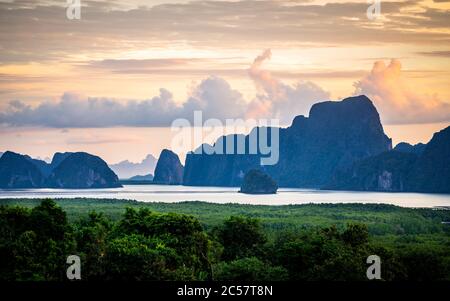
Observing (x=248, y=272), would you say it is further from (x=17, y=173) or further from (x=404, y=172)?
(x=17, y=173)

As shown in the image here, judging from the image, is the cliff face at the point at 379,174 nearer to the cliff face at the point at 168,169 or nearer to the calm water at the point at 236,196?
the calm water at the point at 236,196

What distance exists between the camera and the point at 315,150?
140 metres

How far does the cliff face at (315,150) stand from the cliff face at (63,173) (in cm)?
2210

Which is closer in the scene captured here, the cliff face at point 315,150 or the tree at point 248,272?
the tree at point 248,272

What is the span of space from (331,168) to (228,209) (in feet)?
238

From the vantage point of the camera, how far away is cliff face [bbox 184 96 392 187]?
136000 millimetres

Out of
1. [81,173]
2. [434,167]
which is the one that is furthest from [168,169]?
[434,167]

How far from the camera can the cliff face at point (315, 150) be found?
136 m

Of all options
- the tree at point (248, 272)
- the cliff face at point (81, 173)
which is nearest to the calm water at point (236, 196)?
the cliff face at point (81, 173)

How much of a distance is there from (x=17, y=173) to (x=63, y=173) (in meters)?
7.77

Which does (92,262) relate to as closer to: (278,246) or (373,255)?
(278,246)

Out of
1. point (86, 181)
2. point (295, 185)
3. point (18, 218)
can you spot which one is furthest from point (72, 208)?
point (295, 185)

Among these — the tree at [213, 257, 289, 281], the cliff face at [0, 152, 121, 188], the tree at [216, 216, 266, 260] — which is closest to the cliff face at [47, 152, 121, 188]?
the cliff face at [0, 152, 121, 188]

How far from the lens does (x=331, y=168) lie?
142m
